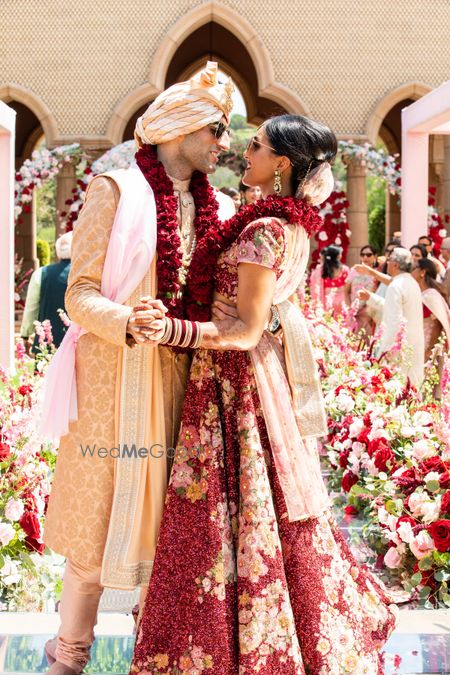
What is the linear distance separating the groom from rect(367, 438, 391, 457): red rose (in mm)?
2102

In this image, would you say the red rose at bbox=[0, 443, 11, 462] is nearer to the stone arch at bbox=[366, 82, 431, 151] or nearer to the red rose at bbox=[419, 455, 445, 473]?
the red rose at bbox=[419, 455, 445, 473]

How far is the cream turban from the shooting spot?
3137 mm

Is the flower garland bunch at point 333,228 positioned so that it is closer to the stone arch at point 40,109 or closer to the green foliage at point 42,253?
the stone arch at point 40,109

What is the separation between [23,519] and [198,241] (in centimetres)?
193

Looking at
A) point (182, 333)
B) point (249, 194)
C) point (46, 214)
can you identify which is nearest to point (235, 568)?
point (182, 333)

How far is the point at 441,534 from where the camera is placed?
13.7ft

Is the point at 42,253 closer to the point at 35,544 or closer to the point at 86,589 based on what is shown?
the point at 35,544

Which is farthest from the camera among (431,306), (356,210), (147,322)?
(356,210)

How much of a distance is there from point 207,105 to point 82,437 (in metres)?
1.12

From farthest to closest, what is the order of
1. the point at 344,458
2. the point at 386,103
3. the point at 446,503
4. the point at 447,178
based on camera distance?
1. the point at 447,178
2. the point at 386,103
3. the point at 344,458
4. the point at 446,503

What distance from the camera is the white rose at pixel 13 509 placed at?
14.2 ft

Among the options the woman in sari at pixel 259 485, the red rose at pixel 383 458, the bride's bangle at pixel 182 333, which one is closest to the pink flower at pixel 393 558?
the red rose at pixel 383 458

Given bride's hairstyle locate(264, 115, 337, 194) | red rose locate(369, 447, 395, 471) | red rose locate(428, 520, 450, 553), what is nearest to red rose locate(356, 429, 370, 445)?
red rose locate(369, 447, 395, 471)

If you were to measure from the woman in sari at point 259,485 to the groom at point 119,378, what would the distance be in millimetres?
105
